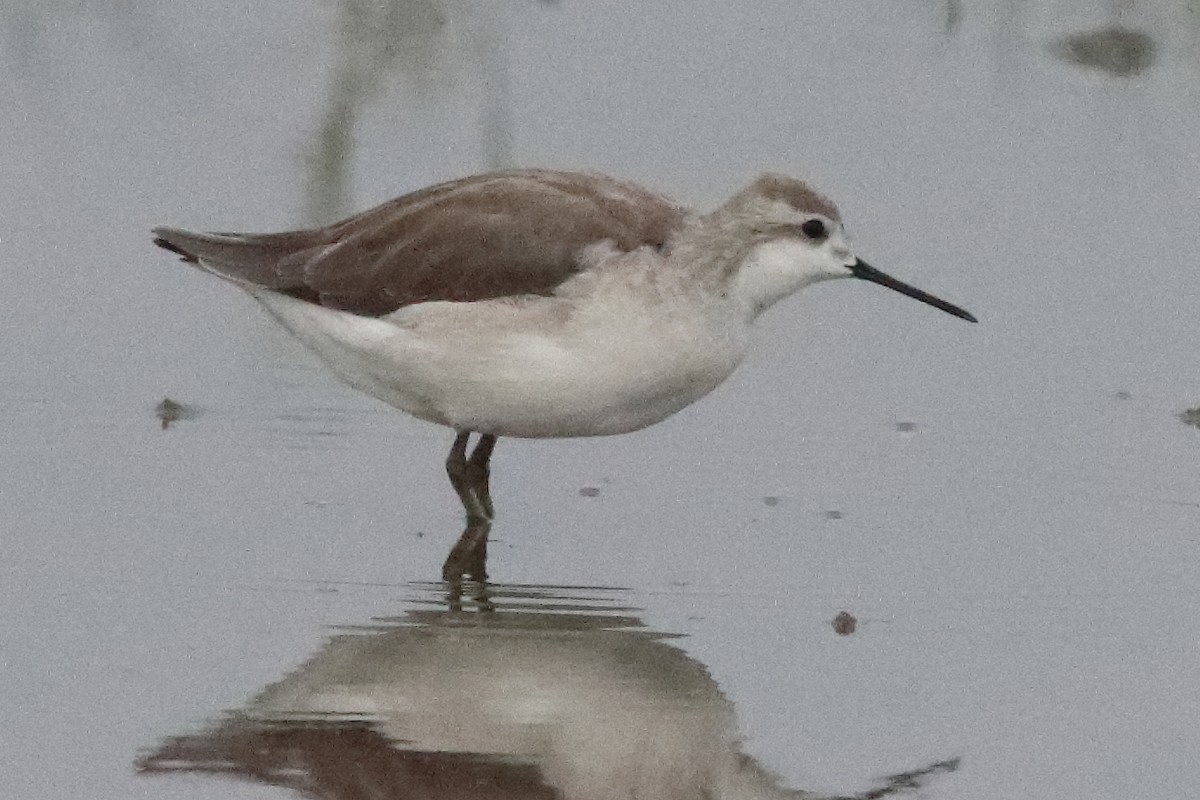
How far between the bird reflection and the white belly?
0.77 meters

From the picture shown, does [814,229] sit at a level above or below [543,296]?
above

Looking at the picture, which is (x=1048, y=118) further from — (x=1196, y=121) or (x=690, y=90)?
(x=690, y=90)

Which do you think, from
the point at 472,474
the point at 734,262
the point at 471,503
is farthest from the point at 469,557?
the point at 734,262

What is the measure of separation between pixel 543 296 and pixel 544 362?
205mm

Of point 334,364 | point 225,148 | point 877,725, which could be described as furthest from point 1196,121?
point 877,725

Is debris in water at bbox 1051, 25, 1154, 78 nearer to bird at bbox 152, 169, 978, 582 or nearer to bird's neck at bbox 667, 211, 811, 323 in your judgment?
bird at bbox 152, 169, 978, 582

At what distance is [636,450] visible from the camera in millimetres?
8430

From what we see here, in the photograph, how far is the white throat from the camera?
7910mm

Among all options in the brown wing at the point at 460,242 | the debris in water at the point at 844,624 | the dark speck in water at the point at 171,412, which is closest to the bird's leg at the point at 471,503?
the brown wing at the point at 460,242

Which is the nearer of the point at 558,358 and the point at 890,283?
the point at 558,358

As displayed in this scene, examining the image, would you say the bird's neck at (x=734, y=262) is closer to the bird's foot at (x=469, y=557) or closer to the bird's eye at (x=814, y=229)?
the bird's eye at (x=814, y=229)

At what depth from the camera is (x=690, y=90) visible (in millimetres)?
11180

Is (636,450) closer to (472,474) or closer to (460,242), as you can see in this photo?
(472,474)

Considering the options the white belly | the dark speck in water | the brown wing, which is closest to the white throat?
the white belly
